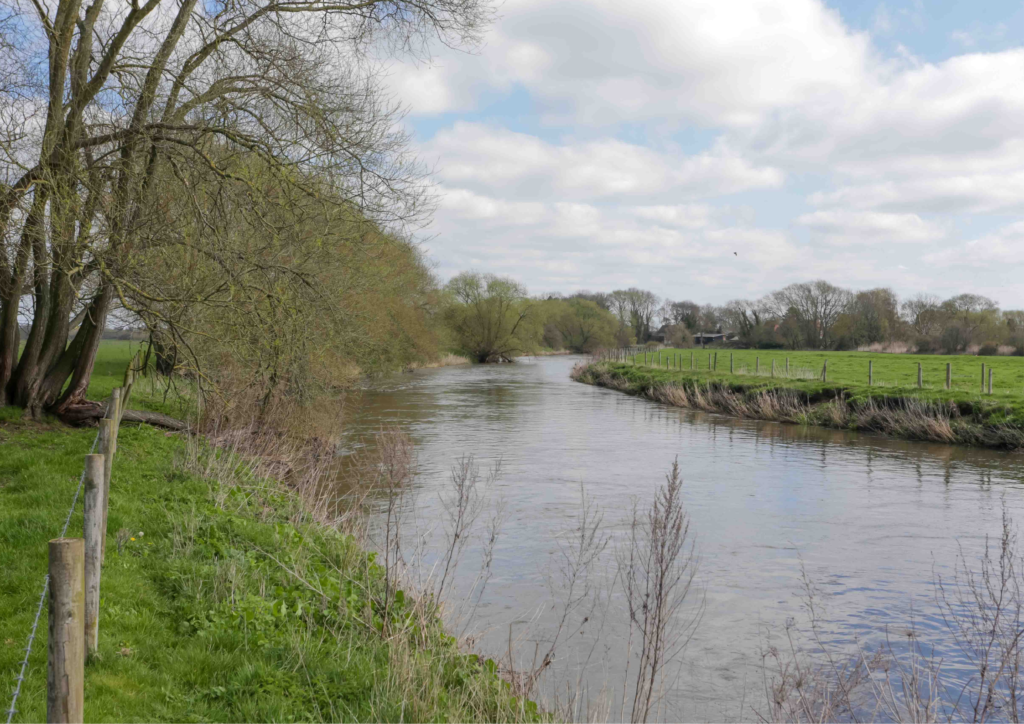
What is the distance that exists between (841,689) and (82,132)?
1282cm

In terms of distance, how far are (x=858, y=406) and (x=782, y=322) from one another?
64.6m

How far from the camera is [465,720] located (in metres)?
5.13

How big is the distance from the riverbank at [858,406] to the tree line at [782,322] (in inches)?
1395

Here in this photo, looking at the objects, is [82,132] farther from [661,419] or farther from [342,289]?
[661,419]

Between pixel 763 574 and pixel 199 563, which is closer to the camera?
pixel 199 563

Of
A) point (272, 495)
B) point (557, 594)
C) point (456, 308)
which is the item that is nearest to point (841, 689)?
point (557, 594)

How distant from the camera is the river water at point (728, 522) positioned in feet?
25.9

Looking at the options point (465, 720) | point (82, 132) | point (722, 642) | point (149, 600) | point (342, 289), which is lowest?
point (722, 642)

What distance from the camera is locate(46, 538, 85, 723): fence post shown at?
3057 mm

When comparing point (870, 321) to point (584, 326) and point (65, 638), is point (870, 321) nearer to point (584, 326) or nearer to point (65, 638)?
point (584, 326)

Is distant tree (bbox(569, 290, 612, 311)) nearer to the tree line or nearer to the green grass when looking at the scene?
the tree line

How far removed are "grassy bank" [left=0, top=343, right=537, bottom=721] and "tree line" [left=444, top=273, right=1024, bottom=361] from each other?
58.3 meters

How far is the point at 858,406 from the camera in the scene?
26.2m

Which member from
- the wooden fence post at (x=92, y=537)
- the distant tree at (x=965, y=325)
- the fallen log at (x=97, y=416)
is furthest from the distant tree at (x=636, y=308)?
the wooden fence post at (x=92, y=537)
